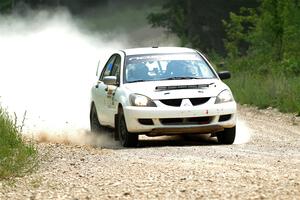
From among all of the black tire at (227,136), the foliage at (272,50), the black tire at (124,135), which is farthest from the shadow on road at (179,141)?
the foliage at (272,50)

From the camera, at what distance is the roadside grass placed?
22.6 meters

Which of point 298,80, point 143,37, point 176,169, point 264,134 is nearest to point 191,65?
point 264,134

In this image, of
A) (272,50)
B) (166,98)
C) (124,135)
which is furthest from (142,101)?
(272,50)

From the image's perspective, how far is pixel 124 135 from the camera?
49.3 ft

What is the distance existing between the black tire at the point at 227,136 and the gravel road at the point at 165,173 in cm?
41

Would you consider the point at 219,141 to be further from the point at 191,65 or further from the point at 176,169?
the point at 176,169

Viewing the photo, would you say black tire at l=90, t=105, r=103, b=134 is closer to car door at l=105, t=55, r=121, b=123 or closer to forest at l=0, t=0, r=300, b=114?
car door at l=105, t=55, r=121, b=123

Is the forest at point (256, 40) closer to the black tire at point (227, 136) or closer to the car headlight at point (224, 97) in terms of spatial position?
the black tire at point (227, 136)

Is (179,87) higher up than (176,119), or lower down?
higher up

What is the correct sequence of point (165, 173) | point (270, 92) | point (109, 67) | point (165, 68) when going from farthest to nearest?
point (270, 92) < point (109, 67) < point (165, 68) < point (165, 173)

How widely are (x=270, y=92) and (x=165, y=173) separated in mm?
13979

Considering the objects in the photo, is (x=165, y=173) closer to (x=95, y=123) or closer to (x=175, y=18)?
(x=95, y=123)

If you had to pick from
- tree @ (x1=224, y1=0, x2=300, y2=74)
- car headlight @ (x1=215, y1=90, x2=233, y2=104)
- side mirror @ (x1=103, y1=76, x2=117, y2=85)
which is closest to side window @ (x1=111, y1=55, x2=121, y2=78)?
side mirror @ (x1=103, y1=76, x2=117, y2=85)

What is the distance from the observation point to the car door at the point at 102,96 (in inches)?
643
